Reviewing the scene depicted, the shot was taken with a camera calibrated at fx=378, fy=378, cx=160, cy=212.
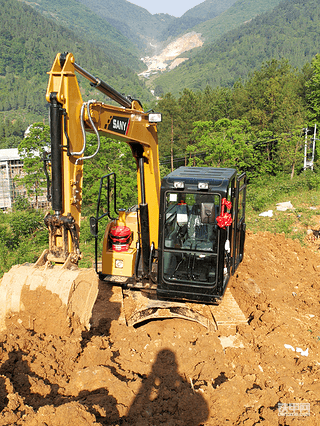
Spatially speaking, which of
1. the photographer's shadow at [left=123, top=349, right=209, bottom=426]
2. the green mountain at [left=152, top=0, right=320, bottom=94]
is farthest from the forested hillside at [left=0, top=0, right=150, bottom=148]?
the photographer's shadow at [left=123, top=349, right=209, bottom=426]

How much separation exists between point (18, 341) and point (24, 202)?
1521cm

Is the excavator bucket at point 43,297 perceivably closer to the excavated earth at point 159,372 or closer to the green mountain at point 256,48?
the excavated earth at point 159,372

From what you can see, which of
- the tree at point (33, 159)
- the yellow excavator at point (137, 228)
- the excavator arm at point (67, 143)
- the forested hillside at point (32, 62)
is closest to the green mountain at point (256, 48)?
the forested hillside at point (32, 62)

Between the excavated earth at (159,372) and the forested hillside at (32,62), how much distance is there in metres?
108

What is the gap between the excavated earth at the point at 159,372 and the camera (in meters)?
4.29

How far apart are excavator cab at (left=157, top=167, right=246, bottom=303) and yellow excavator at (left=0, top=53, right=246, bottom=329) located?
2cm

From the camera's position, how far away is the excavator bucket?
5.02m

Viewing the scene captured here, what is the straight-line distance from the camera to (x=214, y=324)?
6.73 m

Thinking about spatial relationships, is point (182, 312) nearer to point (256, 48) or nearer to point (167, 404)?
point (167, 404)

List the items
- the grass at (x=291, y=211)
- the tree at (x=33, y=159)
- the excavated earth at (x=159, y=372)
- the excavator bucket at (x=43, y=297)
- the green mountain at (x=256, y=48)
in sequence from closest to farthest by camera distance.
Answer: the excavated earth at (x=159, y=372) < the excavator bucket at (x=43, y=297) < the grass at (x=291, y=211) < the tree at (x=33, y=159) < the green mountain at (x=256, y=48)

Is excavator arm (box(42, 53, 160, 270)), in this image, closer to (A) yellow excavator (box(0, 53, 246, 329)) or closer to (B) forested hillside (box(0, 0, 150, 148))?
(A) yellow excavator (box(0, 53, 246, 329))

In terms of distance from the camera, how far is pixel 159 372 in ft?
18.2

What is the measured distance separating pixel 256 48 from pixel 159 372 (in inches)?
6900

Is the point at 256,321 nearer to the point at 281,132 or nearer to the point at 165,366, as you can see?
the point at 165,366
